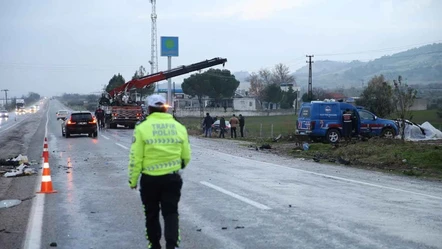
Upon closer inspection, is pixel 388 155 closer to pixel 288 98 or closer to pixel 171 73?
pixel 171 73

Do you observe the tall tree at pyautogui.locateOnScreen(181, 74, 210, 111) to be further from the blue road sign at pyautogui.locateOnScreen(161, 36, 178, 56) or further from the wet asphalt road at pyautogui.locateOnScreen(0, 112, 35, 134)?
the wet asphalt road at pyautogui.locateOnScreen(0, 112, 35, 134)

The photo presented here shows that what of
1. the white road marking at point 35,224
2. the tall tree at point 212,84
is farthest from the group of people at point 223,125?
the tall tree at point 212,84

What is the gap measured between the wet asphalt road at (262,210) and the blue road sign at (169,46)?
51.7 meters

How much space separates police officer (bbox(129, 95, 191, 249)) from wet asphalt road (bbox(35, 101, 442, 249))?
3.93 feet

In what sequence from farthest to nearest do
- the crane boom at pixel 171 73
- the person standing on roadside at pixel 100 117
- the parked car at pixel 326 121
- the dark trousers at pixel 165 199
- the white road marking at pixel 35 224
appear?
the person standing on roadside at pixel 100 117, the crane boom at pixel 171 73, the parked car at pixel 326 121, the white road marking at pixel 35 224, the dark trousers at pixel 165 199

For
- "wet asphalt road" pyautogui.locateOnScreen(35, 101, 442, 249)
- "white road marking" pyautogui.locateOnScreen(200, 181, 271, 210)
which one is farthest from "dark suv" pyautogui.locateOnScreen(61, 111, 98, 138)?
"white road marking" pyautogui.locateOnScreen(200, 181, 271, 210)

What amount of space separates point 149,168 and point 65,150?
59.7 ft

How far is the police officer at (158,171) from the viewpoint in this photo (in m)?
5.43

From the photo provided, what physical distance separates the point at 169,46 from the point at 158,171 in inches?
2437

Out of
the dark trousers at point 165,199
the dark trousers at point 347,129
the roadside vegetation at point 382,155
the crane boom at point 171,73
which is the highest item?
the crane boom at point 171,73

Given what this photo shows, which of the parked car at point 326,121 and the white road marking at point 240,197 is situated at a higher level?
the parked car at point 326,121

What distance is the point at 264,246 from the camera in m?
6.54

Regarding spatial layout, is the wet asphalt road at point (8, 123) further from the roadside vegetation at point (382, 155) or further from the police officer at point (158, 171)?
the police officer at point (158, 171)

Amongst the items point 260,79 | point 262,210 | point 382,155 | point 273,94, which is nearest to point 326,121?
point 382,155
